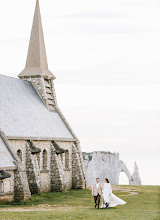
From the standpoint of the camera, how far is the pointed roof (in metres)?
49.3

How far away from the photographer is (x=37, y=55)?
50.7m

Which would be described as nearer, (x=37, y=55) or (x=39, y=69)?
(x=39, y=69)

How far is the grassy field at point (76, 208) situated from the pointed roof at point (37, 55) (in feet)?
44.6

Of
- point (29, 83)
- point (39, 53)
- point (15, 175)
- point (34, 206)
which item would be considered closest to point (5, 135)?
point (15, 175)

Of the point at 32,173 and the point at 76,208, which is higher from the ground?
the point at 32,173

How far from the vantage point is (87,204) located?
111ft

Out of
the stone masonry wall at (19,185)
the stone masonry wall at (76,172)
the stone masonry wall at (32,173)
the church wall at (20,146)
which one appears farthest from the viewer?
the stone masonry wall at (76,172)

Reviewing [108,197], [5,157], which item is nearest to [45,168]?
[5,157]

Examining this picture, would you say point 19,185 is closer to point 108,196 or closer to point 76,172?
point 108,196

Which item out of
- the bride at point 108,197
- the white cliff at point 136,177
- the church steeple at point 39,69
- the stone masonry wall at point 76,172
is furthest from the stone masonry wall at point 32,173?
the white cliff at point 136,177

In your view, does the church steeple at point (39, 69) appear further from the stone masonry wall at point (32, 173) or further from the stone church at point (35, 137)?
the stone masonry wall at point (32, 173)

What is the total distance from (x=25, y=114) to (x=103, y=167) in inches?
1208

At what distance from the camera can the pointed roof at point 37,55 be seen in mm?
49344

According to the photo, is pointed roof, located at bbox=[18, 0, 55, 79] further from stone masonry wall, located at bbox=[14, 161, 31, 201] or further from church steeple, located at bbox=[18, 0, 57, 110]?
stone masonry wall, located at bbox=[14, 161, 31, 201]
